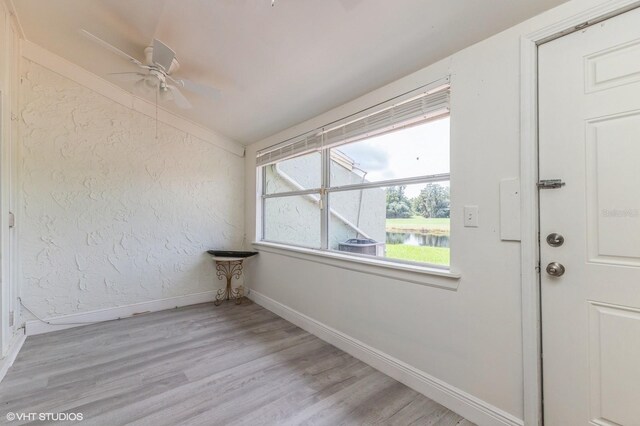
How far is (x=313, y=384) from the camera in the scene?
1903 mm

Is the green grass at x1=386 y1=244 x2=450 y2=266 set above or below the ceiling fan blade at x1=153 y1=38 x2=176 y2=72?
below

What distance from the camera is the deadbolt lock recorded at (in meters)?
1.31

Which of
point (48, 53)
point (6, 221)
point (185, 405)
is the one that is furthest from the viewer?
point (48, 53)

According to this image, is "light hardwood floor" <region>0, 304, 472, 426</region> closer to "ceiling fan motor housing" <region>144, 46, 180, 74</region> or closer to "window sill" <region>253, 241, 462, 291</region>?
"window sill" <region>253, 241, 462, 291</region>

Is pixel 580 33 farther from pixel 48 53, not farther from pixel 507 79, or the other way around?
pixel 48 53

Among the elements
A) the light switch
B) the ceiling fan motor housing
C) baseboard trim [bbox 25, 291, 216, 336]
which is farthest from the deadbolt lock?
baseboard trim [bbox 25, 291, 216, 336]

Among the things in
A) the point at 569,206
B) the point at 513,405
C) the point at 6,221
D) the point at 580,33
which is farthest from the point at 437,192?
the point at 6,221

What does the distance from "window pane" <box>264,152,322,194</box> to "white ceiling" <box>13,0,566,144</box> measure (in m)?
0.50

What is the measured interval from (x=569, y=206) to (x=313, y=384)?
1.87 meters

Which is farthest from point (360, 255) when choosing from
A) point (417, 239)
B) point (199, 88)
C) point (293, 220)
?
point (199, 88)

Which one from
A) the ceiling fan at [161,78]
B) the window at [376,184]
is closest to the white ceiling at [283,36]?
the ceiling fan at [161,78]

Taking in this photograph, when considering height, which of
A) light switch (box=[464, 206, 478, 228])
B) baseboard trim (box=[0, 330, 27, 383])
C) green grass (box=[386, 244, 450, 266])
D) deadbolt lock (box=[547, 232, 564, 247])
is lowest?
baseboard trim (box=[0, 330, 27, 383])

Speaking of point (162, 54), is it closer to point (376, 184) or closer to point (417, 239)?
point (376, 184)

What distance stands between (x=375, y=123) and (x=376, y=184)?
19.3 inches
